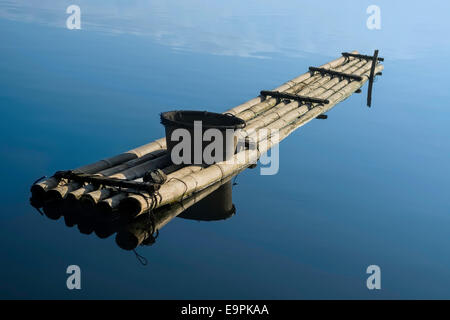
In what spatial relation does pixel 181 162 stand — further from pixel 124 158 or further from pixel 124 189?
pixel 124 189

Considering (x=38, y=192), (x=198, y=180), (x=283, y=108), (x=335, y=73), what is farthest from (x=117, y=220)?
(x=335, y=73)

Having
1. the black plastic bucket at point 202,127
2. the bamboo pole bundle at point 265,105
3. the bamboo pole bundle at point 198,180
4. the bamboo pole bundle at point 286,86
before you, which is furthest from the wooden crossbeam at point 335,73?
the black plastic bucket at point 202,127

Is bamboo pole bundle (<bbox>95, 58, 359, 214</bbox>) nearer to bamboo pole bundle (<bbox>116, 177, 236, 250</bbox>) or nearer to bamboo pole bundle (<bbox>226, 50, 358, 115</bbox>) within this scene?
bamboo pole bundle (<bbox>226, 50, 358, 115</bbox>)

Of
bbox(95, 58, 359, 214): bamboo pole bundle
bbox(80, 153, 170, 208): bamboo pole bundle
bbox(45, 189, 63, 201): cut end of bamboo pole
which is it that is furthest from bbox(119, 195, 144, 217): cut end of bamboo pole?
bbox(45, 189, 63, 201): cut end of bamboo pole

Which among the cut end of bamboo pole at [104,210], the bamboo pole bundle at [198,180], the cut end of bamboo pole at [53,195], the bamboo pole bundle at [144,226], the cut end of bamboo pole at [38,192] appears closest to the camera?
the cut end of bamboo pole at [104,210]

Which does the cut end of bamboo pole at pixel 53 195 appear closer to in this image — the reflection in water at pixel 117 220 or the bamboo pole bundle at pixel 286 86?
the reflection in water at pixel 117 220

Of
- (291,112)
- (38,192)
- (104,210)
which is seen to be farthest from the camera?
(291,112)

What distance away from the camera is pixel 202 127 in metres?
19.4

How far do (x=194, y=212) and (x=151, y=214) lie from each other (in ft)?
13.8

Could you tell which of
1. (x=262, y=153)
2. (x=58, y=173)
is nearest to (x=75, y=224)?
(x=58, y=173)

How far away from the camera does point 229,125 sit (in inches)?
813

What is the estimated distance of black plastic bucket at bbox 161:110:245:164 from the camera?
1950cm

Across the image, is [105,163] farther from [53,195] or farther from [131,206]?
[131,206]

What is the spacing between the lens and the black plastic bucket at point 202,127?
19.5 meters
